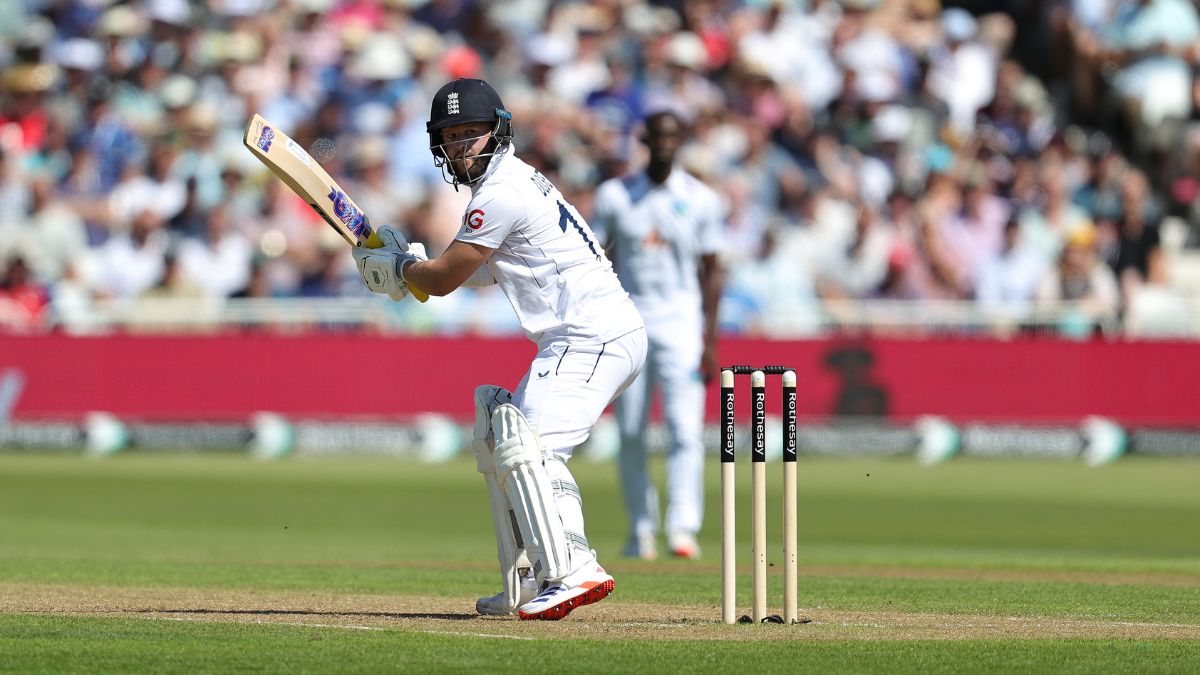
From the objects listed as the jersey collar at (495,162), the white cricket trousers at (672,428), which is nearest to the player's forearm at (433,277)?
the jersey collar at (495,162)

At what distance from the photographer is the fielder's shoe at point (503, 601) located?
767 centimetres

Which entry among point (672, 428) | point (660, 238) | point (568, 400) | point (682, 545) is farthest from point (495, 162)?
point (682, 545)

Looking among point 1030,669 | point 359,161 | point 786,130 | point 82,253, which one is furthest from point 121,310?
point 1030,669

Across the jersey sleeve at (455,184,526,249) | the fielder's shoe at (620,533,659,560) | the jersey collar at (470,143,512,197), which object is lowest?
the fielder's shoe at (620,533,659,560)

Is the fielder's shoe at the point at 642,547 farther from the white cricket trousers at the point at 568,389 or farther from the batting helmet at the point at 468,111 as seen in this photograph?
the batting helmet at the point at 468,111

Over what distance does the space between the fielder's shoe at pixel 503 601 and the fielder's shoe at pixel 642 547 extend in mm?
3550

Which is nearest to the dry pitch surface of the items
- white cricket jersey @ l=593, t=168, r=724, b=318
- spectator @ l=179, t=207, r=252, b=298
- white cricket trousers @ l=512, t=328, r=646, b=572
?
white cricket trousers @ l=512, t=328, r=646, b=572

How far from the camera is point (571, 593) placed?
7.46 metres

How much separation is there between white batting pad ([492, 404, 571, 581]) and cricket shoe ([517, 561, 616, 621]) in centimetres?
9

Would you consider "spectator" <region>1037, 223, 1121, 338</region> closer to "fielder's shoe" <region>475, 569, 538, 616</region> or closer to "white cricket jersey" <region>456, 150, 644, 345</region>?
"white cricket jersey" <region>456, 150, 644, 345</region>

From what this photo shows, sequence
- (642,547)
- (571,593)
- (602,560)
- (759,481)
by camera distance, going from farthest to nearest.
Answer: (642,547) < (602,560) < (571,593) < (759,481)

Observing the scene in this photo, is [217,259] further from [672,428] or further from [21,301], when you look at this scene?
[672,428]

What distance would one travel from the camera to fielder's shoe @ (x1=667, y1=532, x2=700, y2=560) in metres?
11.4

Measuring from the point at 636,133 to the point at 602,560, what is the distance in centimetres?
924
